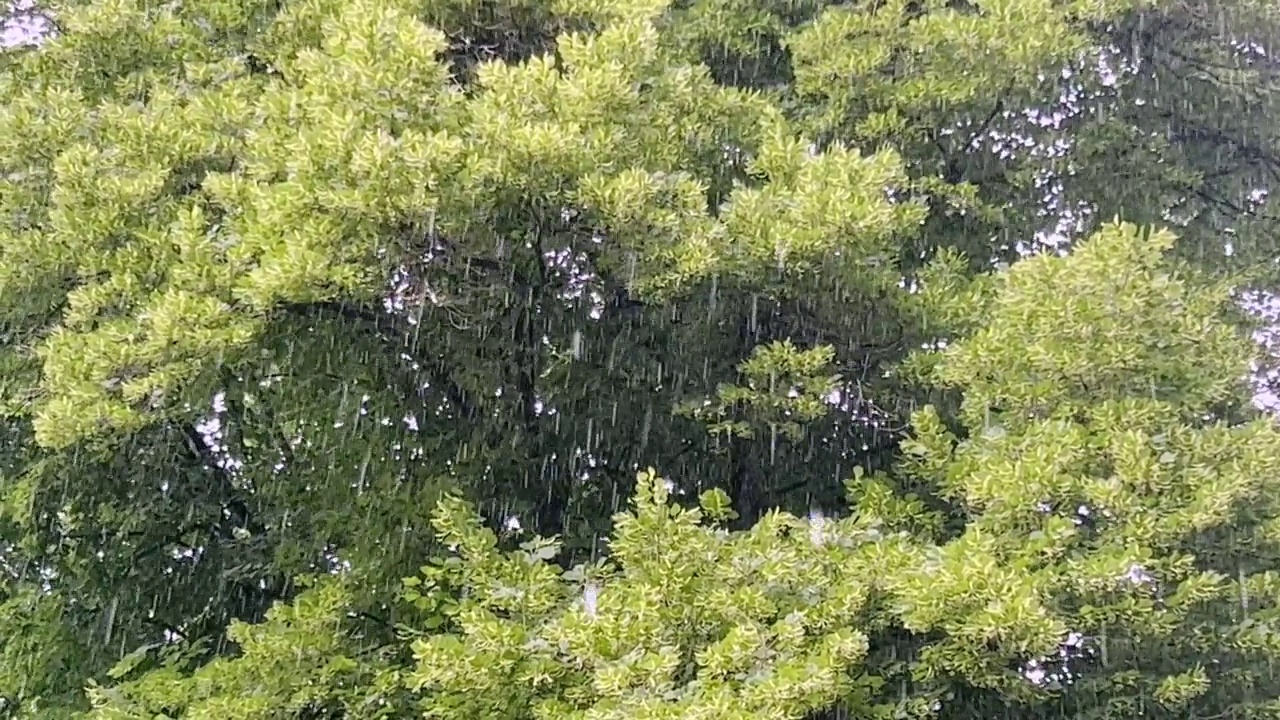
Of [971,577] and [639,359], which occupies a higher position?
[639,359]

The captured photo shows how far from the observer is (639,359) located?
5418 mm

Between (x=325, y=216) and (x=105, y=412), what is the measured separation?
1073mm

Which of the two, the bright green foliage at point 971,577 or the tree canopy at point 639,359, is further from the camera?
the tree canopy at point 639,359

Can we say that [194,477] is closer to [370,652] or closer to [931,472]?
[370,652]

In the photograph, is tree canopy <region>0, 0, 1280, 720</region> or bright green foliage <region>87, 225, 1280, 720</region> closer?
bright green foliage <region>87, 225, 1280, 720</region>

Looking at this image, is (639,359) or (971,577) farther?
(639,359)

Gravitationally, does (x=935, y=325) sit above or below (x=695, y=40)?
below

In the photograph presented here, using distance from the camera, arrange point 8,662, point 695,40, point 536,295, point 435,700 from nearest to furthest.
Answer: point 435,700 → point 536,295 → point 695,40 → point 8,662

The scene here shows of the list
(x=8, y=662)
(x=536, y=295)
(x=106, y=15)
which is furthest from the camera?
(x=8, y=662)

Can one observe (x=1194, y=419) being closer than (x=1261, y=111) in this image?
Yes

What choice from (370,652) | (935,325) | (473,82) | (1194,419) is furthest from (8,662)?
(1194,419)

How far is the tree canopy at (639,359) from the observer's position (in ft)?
13.6

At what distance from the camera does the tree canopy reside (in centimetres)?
414

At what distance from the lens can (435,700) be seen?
14.5 feet
